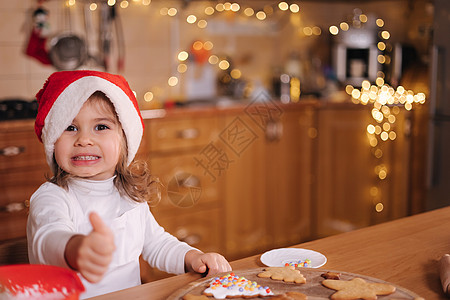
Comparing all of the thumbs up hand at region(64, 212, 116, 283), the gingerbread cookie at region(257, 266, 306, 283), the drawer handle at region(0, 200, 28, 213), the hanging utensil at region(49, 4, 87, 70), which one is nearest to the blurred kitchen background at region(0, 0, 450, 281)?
the hanging utensil at region(49, 4, 87, 70)

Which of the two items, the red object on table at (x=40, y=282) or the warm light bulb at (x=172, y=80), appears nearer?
the red object on table at (x=40, y=282)

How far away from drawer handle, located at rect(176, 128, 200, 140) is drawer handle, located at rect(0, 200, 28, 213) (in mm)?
818

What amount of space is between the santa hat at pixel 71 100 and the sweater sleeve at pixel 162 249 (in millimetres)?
227

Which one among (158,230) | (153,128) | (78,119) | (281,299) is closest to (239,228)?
(153,128)

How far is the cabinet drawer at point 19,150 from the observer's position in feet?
7.52

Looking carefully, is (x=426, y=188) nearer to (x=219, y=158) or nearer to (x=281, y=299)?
(x=219, y=158)

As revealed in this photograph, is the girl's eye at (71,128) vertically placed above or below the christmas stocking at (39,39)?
below

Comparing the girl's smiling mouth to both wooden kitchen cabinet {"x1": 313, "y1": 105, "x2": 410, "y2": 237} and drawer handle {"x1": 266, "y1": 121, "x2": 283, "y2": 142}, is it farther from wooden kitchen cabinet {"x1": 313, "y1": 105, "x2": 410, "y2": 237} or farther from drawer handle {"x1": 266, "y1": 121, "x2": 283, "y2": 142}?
wooden kitchen cabinet {"x1": 313, "y1": 105, "x2": 410, "y2": 237}

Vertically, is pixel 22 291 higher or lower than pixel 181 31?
lower

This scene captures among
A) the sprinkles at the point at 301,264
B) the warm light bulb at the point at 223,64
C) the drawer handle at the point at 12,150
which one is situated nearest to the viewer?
the sprinkles at the point at 301,264

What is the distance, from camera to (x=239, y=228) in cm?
307

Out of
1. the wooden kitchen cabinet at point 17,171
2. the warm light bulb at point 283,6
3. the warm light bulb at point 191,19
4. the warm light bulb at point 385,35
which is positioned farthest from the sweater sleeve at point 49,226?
the warm light bulb at point 385,35

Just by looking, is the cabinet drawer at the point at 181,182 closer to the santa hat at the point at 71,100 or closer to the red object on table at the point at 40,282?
the santa hat at the point at 71,100

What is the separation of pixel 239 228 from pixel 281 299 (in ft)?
7.52
